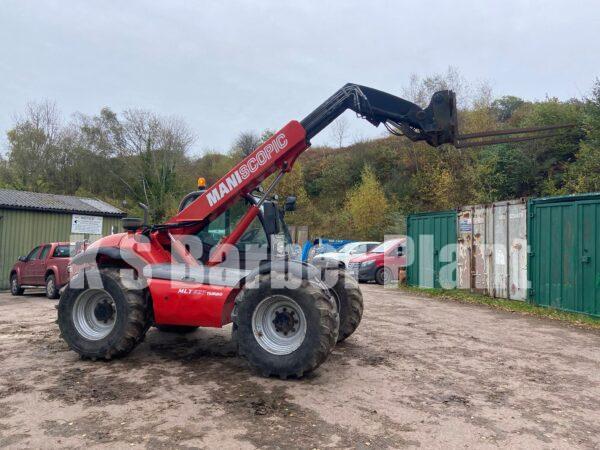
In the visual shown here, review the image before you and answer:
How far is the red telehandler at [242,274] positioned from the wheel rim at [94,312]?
12mm

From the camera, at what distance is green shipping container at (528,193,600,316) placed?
9.40 meters

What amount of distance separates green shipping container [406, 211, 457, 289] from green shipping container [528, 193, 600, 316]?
3234 mm

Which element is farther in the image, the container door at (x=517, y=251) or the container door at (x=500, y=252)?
the container door at (x=500, y=252)

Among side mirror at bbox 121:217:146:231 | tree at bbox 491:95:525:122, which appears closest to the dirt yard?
side mirror at bbox 121:217:146:231

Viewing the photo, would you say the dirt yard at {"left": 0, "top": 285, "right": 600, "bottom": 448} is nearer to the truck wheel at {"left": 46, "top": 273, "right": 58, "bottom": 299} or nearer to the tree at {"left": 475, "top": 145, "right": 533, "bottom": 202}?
the truck wheel at {"left": 46, "top": 273, "right": 58, "bottom": 299}

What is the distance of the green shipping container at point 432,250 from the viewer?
1429 cm

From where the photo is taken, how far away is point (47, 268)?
13992mm

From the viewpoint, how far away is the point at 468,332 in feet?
26.5

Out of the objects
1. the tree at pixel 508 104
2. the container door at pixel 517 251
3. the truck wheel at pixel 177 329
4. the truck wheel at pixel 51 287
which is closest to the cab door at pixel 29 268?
Answer: the truck wheel at pixel 51 287

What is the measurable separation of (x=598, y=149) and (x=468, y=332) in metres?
14.6

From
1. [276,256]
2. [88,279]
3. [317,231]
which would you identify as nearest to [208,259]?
[276,256]

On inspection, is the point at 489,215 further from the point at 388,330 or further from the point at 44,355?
the point at 44,355

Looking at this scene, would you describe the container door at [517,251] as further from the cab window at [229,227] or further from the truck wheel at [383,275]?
the cab window at [229,227]

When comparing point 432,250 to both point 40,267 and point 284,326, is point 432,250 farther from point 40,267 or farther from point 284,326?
point 40,267
